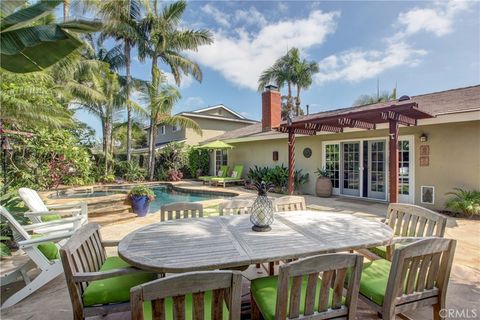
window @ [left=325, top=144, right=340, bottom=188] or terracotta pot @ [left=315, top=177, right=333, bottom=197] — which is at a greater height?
window @ [left=325, top=144, right=340, bottom=188]

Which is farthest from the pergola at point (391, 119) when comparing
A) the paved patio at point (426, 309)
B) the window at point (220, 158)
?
the window at point (220, 158)

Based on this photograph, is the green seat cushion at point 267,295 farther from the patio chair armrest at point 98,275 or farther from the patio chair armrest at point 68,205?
the patio chair armrest at point 68,205

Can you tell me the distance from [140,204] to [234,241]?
5521 millimetres

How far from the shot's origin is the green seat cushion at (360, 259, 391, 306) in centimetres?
224

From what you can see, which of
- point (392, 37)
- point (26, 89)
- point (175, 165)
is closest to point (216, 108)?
point (175, 165)

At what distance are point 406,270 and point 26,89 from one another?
27.5ft

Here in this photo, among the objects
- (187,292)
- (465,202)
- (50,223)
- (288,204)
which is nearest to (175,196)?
(50,223)

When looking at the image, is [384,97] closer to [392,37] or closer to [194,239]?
[392,37]

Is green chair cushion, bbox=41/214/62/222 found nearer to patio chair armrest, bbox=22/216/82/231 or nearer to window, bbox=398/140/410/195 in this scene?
patio chair armrest, bbox=22/216/82/231

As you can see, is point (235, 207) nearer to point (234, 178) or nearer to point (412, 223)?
point (412, 223)

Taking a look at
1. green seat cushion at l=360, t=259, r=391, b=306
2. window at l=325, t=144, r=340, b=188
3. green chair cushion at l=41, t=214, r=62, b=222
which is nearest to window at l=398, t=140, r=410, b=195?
window at l=325, t=144, r=340, b=188

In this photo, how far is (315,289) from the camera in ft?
5.92

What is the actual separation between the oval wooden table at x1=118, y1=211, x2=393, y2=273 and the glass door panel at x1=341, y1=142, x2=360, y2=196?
7614mm

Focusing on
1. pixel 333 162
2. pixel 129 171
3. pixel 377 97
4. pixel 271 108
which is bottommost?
pixel 129 171
